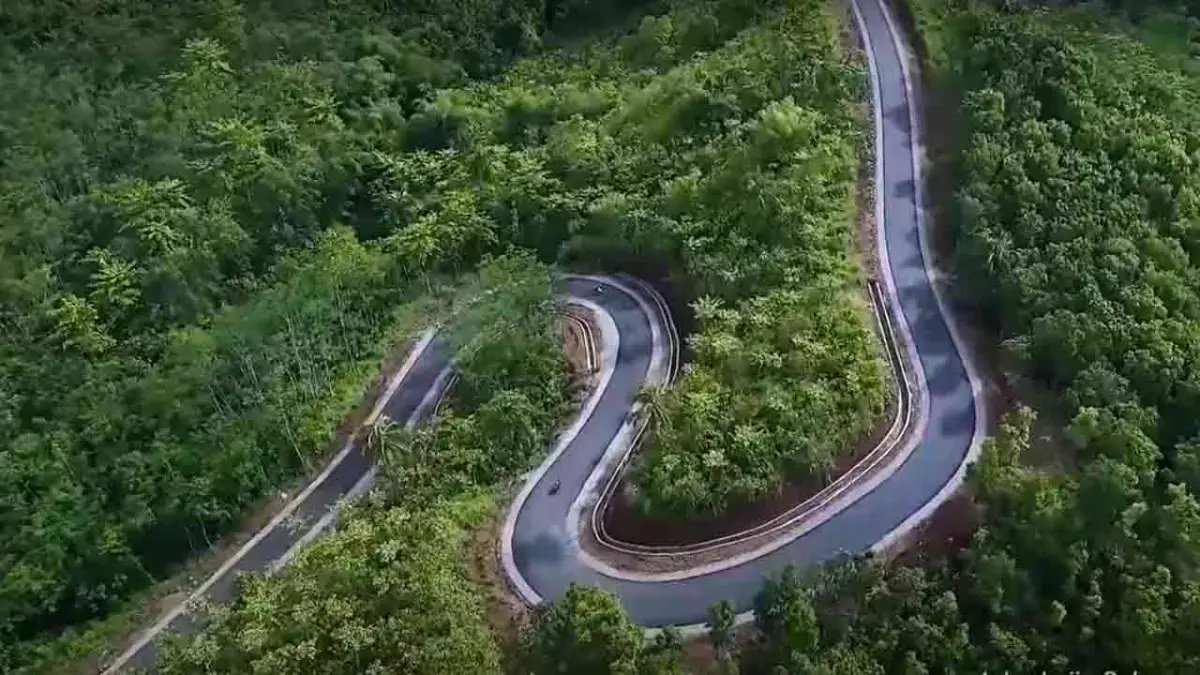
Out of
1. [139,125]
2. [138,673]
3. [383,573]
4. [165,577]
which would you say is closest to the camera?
[383,573]

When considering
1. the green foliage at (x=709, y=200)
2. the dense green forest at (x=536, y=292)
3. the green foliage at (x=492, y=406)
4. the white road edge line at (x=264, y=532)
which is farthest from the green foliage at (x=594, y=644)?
the white road edge line at (x=264, y=532)

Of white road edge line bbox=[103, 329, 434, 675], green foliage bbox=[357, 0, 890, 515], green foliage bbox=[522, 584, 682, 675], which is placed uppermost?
green foliage bbox=[357, 0, 890, 515]

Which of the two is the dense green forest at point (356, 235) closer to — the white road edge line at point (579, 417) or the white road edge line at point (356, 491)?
the white road edge line at point (579, 417)

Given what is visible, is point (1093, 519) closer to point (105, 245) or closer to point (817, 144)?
point (817, 144)

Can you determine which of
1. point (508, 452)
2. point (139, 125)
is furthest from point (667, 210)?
point (139, 125)

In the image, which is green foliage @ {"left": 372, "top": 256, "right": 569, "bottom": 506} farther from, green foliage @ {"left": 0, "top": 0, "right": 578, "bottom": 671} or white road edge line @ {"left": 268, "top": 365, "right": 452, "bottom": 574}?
green foliage @ {"left": 0, "top": 0, "right": 578, "bottom": 671}

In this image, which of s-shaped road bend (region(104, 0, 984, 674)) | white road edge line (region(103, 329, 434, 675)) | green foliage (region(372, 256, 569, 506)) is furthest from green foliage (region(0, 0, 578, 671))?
green foliage (region(372, 256, 569, 506))

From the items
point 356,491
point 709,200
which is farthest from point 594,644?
point 709,200
